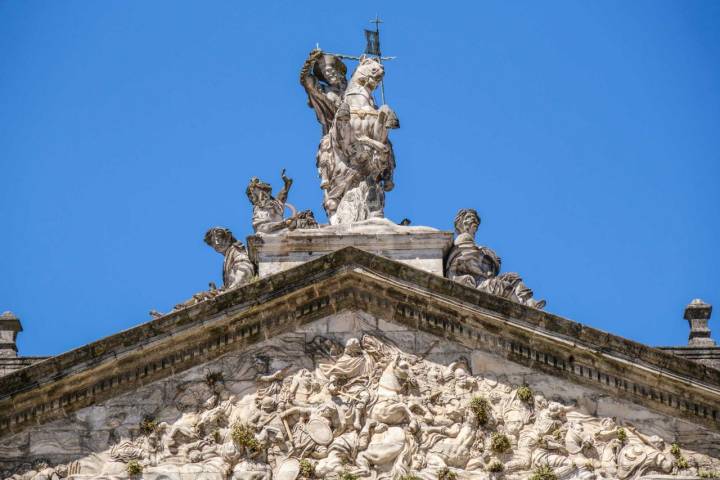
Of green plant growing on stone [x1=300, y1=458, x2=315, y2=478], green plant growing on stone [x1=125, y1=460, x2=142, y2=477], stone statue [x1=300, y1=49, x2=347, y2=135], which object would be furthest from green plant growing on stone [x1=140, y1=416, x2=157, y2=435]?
stone statue [x1=300, y1=49, x2=347, y2=135]

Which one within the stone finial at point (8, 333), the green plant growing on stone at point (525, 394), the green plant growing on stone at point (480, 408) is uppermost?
the stone finial at point (8, 333)

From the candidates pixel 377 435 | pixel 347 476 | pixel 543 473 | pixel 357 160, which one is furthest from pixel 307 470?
→ pixel 357 160

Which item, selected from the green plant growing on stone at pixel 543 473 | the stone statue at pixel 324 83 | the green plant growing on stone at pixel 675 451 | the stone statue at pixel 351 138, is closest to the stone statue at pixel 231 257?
the stone statue at pixel 351 138

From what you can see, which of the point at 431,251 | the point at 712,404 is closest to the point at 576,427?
the point at 712,404

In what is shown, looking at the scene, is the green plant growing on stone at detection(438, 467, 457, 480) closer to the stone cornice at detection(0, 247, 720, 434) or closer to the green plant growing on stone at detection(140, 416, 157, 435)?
the stone cornice at detection(0, 247, 720, 434)

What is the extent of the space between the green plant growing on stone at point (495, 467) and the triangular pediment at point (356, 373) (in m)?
0.15

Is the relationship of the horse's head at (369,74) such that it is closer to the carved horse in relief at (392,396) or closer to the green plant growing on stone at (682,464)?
the carved horse in relief at (392,396)

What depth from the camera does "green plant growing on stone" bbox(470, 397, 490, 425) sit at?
91.3ft

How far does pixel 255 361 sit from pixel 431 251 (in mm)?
3264

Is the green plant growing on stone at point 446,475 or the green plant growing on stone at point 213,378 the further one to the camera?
the green plant growing on stone at point 213,378

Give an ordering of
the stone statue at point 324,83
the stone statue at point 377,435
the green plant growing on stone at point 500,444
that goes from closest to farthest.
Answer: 1. the stone statue at point 377,435
2. the green plant growing on stone at point 500,444
3. the stone statue at point 324,83

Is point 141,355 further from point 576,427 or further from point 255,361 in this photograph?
point 576,427

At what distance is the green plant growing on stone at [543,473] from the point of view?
27.4 meters

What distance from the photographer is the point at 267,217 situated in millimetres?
30750
